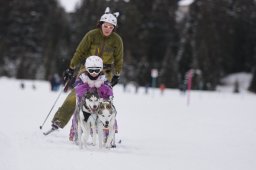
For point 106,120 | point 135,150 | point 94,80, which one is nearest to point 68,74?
point 94,80

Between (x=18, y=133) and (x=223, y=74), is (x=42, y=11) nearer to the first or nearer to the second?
(x=223, y=74)

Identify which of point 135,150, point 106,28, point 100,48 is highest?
point 106,28

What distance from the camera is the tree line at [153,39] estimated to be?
59156 millimetres

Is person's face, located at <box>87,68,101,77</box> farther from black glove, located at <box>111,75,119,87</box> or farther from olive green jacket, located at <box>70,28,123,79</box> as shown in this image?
black glove, located at <box>111,75,119,87</box>

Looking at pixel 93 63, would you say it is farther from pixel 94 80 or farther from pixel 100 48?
pixel 100 48

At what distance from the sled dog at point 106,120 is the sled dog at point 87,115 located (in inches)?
3.2

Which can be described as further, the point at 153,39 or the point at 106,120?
the point at 153,39

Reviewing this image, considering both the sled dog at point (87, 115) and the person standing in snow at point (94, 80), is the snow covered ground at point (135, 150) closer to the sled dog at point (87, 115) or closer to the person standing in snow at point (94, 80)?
the sled dog at point (87, 115)

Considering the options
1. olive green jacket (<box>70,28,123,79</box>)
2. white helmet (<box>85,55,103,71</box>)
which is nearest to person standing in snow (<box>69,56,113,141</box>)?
white helmet (<box>85,55,103,71</box>)

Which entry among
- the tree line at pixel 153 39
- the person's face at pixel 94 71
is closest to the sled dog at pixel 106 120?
the person's face at pixel 94 71

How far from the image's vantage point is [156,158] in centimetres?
644

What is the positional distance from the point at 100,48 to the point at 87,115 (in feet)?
4.37

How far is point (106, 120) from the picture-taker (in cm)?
666

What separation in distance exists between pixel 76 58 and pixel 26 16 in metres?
68.9
